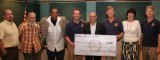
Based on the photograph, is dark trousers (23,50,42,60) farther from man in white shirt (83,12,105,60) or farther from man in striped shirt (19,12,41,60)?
man in white shirt (83,12,105,60)

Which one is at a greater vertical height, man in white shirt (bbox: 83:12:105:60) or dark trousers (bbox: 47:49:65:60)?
man in white shirt (bbox: 83:12:105:60)

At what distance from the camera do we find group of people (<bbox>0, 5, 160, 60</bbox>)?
5246mm

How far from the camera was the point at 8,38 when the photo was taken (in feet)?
17.4

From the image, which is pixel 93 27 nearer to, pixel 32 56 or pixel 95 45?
pixel 95 45

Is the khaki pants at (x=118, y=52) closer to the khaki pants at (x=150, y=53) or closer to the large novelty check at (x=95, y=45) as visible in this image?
the large novelty check at (x=95, y=45)

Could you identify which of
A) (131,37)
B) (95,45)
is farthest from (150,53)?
(95,45)

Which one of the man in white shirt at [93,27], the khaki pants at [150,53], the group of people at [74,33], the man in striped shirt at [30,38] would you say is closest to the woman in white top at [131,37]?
the group of people at [74,33]

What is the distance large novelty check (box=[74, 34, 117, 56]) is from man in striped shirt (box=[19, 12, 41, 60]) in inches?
31.1

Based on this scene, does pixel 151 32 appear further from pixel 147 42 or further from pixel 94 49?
pixel 94 49

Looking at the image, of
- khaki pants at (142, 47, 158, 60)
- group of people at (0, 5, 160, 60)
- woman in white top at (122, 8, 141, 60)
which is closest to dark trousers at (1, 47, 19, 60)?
group of people at (0, 5, 160, 60)

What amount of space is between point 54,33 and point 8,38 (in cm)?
89

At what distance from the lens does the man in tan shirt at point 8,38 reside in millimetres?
5216

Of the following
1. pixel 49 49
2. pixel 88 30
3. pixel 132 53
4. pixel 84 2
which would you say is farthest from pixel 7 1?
pixel 132 53

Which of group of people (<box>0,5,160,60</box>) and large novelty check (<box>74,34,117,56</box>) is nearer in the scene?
group of people (<box>0,5,160,60</box>)
